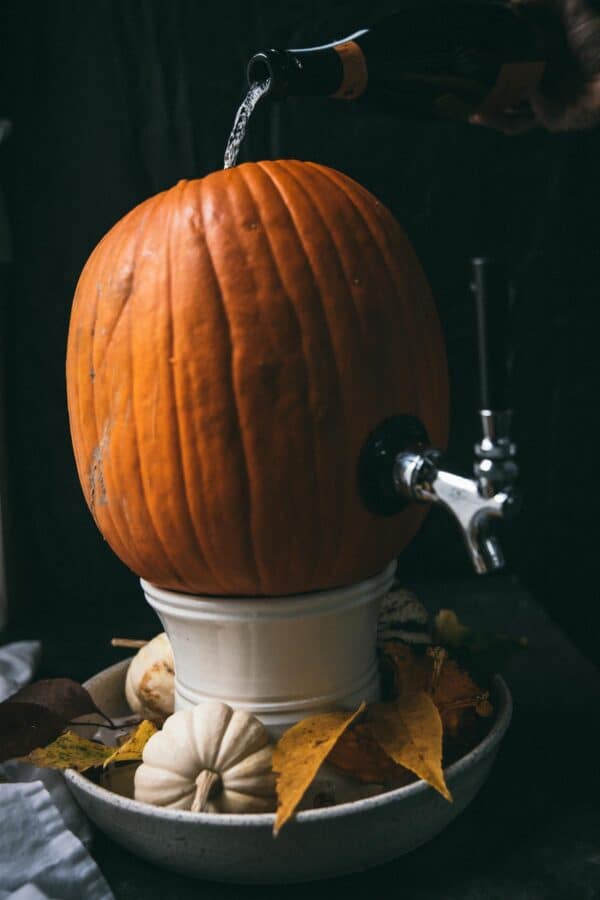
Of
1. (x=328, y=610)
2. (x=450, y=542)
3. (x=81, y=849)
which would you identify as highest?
(x=328, y=610)

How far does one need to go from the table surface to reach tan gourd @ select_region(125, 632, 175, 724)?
121 mm

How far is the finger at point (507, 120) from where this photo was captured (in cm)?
96

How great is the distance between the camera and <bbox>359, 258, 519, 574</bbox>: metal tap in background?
0.50 metres

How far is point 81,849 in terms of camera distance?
602 millimetres

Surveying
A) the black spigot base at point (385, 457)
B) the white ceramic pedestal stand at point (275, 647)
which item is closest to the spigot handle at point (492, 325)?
the black spigot base at point (385, 457)

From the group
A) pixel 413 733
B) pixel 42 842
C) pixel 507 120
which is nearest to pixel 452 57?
pixel 507 120

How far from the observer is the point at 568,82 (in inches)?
37.1

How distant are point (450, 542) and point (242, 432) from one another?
0.71 metres

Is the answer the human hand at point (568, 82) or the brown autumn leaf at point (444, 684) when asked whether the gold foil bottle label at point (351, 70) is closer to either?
the human hand at point (568, 82)

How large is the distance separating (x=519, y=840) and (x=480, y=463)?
0.97 feet

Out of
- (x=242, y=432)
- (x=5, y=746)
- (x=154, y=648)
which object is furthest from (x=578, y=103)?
(x=5, y=746)

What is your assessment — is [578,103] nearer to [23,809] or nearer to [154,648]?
[154,648]

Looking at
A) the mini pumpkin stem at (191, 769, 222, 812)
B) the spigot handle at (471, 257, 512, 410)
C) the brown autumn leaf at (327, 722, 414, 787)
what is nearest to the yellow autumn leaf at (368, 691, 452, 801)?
the brown autumn leaf at (327, 722, 414, 787)

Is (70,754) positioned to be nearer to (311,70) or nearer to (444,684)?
(444,684)
